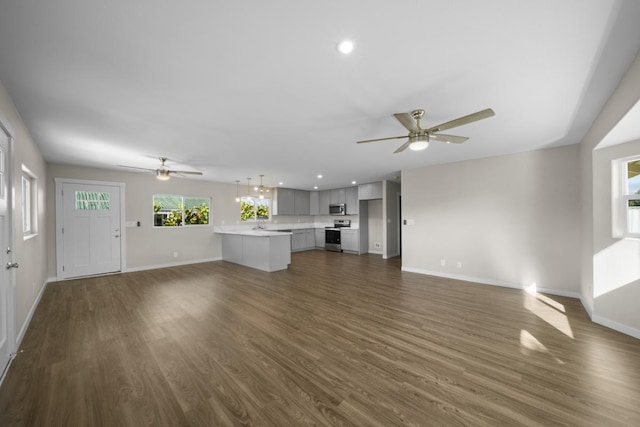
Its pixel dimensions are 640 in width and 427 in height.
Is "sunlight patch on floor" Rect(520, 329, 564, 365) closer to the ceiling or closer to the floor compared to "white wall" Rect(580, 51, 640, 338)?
closer to the floor

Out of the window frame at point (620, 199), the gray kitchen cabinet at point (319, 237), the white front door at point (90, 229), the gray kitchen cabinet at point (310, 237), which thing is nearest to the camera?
the window frame at point (620, 199)

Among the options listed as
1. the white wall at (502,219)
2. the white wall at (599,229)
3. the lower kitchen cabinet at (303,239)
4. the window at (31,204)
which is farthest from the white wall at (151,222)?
the white wall at (599,229)

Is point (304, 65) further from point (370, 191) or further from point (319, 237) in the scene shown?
point (319, 237)

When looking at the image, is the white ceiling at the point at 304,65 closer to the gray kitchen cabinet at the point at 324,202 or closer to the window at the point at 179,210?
the window at the point at 179,210

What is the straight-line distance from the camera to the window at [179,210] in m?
6.25

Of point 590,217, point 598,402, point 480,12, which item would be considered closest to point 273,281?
point 598,402

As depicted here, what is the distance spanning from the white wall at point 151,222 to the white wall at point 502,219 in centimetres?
556

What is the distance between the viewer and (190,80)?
1.95 meters

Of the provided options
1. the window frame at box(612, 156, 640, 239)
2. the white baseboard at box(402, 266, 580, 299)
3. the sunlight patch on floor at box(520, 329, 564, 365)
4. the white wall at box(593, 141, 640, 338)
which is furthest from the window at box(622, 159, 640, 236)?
the sunlight patch on floor at box(520, 329, 564, 365)

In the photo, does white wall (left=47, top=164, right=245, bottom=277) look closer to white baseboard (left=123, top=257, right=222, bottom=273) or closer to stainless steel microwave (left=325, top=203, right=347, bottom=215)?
white baseboard (left=123, top=257, right=222, bottom=273)

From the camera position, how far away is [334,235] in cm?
897

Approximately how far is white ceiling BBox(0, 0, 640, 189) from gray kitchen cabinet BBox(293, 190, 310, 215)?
5980mm

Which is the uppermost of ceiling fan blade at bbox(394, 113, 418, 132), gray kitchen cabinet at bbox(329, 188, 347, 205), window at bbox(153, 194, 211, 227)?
ceiling fan blade at bbox(394, 113, 418, 132)

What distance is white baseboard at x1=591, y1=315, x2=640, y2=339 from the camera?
2.53 metres
